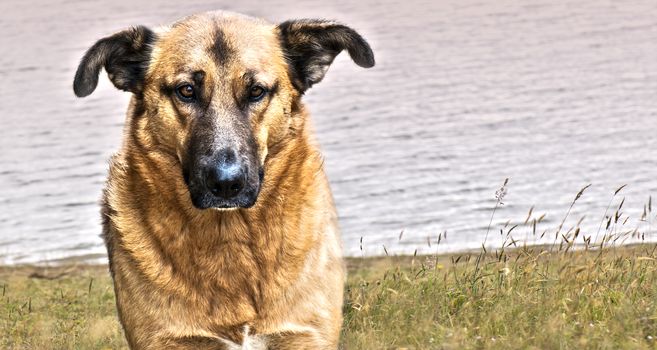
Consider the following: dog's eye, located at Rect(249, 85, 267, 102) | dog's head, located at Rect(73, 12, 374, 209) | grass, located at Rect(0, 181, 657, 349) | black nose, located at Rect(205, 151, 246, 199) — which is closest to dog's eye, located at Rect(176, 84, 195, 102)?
dog's head, located at Rect(73, 12, 374, 209)

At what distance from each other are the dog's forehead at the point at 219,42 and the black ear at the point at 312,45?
12cm

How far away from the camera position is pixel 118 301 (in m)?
7.21

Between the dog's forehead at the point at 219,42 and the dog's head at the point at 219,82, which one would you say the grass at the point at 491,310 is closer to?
the dog's head at the point at 219,82

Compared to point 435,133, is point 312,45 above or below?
above

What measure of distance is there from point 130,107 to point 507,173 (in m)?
8.54

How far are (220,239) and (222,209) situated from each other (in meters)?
0.49

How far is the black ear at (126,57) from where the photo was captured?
6961mm

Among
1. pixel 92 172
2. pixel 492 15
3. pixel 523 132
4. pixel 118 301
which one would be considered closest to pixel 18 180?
pixel 92 172

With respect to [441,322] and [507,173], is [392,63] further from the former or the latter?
[441,322]

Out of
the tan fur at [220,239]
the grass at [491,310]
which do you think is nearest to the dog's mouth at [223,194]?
the tan fur at [220,239]

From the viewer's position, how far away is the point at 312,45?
23.5 ft

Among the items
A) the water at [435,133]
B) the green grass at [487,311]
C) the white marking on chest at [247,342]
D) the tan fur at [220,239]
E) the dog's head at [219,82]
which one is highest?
the dog's head at [219,82]

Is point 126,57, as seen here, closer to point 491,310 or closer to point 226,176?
point 226,176

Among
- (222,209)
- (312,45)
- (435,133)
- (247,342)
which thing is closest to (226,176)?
(222,209)
